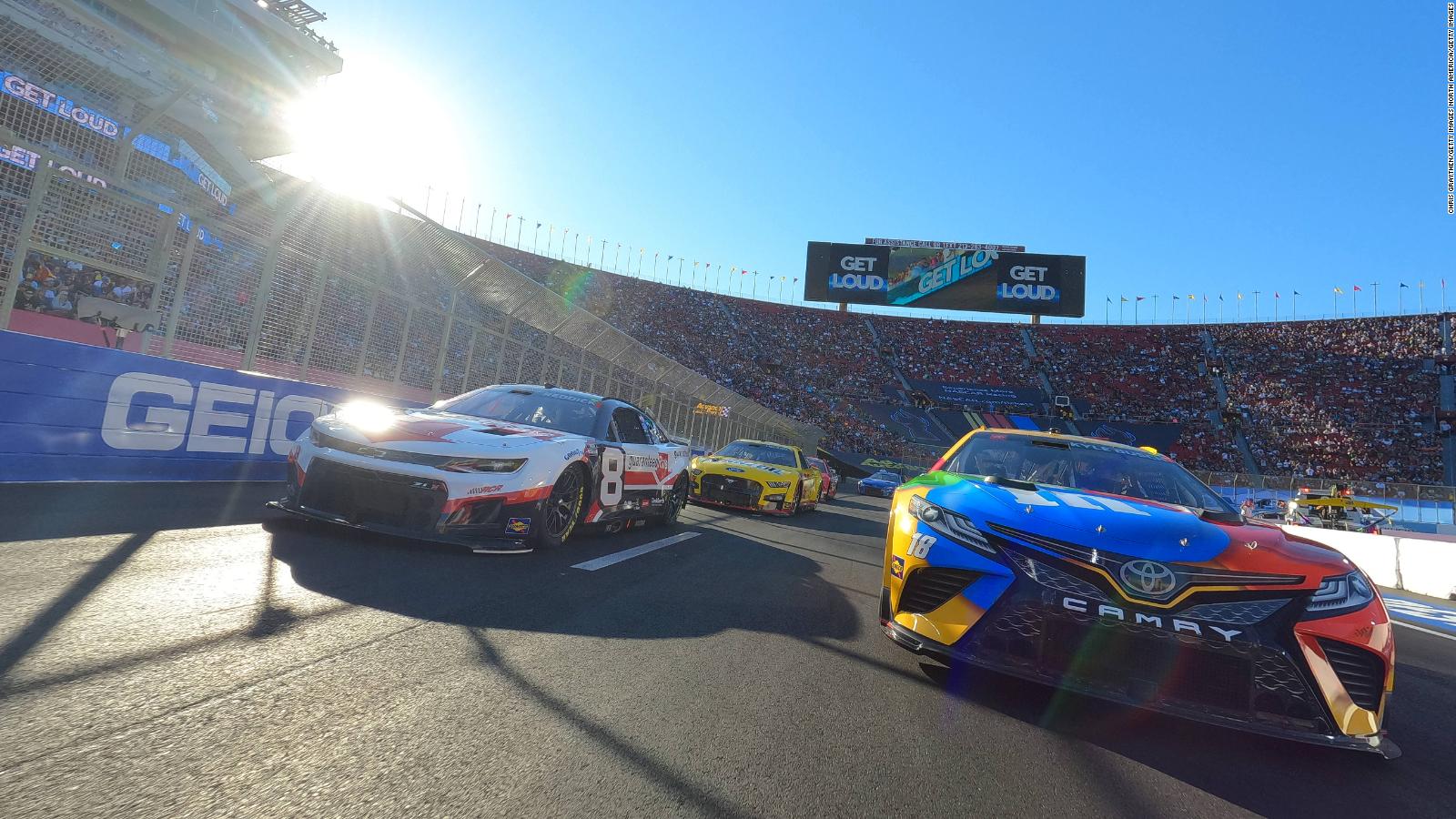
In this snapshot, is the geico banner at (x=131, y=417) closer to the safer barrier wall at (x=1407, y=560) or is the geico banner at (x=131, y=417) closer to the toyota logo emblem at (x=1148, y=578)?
the toyota logo emblem at (x=1148, y=578)

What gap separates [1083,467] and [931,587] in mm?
1904

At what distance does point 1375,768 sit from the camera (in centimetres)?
270

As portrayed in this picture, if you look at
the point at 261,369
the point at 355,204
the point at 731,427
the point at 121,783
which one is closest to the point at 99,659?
the point at 121,783

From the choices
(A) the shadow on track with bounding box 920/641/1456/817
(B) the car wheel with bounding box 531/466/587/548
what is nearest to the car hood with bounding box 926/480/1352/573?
(A) the shadow on track with bounding box 920/641/1456/817

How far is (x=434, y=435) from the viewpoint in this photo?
15.6 feet

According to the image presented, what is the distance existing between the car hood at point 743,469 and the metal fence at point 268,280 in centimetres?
362

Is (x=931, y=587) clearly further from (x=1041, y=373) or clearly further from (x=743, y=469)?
(x=1041, y=373)

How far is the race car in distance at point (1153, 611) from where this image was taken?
2.54 metres

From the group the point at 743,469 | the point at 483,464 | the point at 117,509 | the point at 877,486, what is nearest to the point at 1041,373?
the point at 877,486

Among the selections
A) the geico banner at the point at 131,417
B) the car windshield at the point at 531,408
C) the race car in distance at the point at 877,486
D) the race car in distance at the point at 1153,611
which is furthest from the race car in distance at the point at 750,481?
the race car in distance at the point at 877,486

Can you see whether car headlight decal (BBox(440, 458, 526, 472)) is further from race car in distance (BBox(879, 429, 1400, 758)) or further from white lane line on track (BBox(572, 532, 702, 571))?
race car in distance (BBox(879, 429, 1400, 758))

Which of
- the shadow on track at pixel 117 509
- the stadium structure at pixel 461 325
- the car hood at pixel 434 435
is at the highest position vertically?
the stadium structure at pixel 461 325

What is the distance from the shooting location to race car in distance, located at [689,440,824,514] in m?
11.1

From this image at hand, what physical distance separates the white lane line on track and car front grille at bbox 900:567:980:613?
2.43 m
